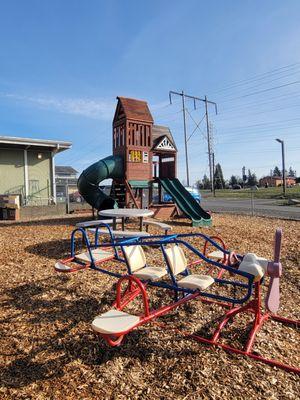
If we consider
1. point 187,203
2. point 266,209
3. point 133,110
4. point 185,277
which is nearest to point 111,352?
point 185,277

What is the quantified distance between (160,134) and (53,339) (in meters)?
10.8

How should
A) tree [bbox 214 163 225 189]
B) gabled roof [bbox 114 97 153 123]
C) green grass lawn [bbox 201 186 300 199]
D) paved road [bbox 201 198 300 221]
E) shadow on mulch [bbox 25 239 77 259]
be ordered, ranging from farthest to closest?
tree [bbox 214 163 225 189], green grass lawn [bbox 201 186 300 199], paved road [bbox 201 198 300 221], gabled roof [bbox 114 97 153 123], shadow on mulch [bbox 25 239 77 259]

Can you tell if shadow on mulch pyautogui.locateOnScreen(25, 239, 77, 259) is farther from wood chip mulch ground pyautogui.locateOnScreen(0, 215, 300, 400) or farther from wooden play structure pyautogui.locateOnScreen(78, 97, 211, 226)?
wooden play structure pyautogui.locateOnScreen(78, 97, 211, 226)

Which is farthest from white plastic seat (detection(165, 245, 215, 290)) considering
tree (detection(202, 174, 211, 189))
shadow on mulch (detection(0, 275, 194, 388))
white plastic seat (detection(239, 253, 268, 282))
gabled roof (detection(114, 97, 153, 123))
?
tree (detection(202, 174, 211, 189))

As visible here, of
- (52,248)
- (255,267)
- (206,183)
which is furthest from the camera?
(206,183)

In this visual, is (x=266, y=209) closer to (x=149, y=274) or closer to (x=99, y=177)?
(x=99, y=177)

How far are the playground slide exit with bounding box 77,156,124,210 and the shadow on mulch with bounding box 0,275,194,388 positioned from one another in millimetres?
6892

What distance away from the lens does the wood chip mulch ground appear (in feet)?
8.37

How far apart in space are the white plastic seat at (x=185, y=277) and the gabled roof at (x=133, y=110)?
8.17 meters

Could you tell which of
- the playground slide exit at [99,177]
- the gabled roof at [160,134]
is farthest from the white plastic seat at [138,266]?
the gabled roof at [160,134]

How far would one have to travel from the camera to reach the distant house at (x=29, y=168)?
16672mm

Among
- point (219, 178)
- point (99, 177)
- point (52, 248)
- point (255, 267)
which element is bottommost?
point (52, 248)

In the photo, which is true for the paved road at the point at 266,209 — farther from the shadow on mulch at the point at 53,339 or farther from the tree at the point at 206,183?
the tree at the point at 206,183

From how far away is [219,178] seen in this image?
257ft
